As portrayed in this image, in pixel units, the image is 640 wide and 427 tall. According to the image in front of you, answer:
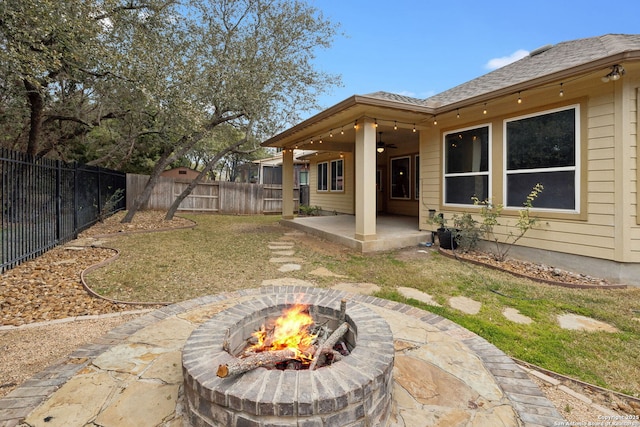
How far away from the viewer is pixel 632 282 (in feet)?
13.5

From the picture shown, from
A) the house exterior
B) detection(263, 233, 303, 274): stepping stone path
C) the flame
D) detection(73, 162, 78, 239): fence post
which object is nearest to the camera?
the flame

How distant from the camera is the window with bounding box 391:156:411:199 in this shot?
1030 centimetres

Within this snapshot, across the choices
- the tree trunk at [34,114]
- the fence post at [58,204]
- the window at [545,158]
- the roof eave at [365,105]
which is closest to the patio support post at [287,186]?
the roof eave at [365,105]

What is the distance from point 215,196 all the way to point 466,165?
434 inches

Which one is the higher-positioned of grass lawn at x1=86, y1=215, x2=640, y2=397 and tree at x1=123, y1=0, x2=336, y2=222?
tree at x1=123, y1=0, x2=336, y2=222

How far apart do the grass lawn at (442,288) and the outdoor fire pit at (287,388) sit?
4.98 feet

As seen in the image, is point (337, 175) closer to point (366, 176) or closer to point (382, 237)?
point (382, 237)

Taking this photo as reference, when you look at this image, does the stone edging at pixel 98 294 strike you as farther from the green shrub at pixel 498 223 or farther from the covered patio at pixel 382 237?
the green shrub at pixel 498 223

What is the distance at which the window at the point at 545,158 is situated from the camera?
15.1 ft

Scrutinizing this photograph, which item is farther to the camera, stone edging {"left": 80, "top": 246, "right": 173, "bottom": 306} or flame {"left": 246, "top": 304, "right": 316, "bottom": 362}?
stone edging {"left": 80, "top": 246, "right": 173, "bottom": 306}

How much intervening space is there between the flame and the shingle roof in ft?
16.4

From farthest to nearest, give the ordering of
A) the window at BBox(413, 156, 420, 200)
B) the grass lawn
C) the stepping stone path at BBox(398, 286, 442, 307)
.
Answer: the window at BBox(413, 156, 420, 200)
the stepping stone path at BBox(398, 286, 442, 307)
the grass lawn

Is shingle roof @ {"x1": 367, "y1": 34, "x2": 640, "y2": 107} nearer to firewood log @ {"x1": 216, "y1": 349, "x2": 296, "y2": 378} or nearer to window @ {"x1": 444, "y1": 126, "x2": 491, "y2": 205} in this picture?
window @ {"x1": 444, "y1": 126, "x2": 491, "y2": 205}

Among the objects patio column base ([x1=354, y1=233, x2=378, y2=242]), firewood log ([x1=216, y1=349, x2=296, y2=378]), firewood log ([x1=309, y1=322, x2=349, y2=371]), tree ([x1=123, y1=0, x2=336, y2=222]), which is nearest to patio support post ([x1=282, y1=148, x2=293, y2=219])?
tree ([x1=123, y1=0, x2=336, y2=222])
